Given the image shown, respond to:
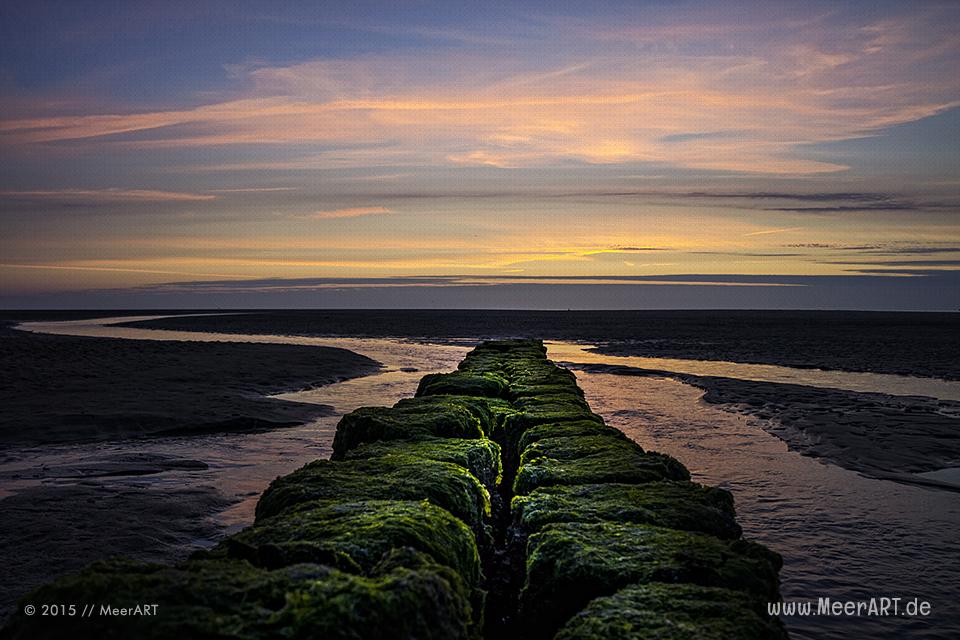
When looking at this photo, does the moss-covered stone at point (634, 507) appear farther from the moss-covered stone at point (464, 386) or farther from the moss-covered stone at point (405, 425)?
the moss-covered stone at point (464, 386)

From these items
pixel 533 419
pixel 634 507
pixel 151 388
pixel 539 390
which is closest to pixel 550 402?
pixel 533 419

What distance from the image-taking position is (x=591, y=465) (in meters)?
7.25

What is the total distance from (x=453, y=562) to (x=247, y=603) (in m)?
1.81

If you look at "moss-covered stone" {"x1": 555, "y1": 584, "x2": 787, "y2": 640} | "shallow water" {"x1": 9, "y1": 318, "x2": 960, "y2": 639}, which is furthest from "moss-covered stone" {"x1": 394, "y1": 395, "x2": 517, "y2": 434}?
"moss-covered stone" {"x1": 555, "y1": 584, "x2": 787, "y2": 640}

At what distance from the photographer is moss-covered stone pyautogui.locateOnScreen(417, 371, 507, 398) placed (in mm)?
12922

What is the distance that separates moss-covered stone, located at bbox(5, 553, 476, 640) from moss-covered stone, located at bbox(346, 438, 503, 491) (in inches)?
141

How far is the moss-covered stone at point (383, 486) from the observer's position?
558cm

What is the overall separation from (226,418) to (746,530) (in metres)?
15.0

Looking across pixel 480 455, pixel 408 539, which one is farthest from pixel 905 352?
pixel 408 539

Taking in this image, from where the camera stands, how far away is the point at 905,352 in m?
47.3

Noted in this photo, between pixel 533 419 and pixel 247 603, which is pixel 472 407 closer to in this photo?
pixel 533 419

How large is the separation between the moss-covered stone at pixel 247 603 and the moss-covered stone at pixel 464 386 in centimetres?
928

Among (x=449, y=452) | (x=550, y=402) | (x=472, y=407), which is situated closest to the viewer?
(x=449, y=452)

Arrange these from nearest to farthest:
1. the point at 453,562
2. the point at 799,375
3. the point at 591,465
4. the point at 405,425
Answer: the point at 453,562
the point at 591,465
the point at 405,425
the point at 799,375
